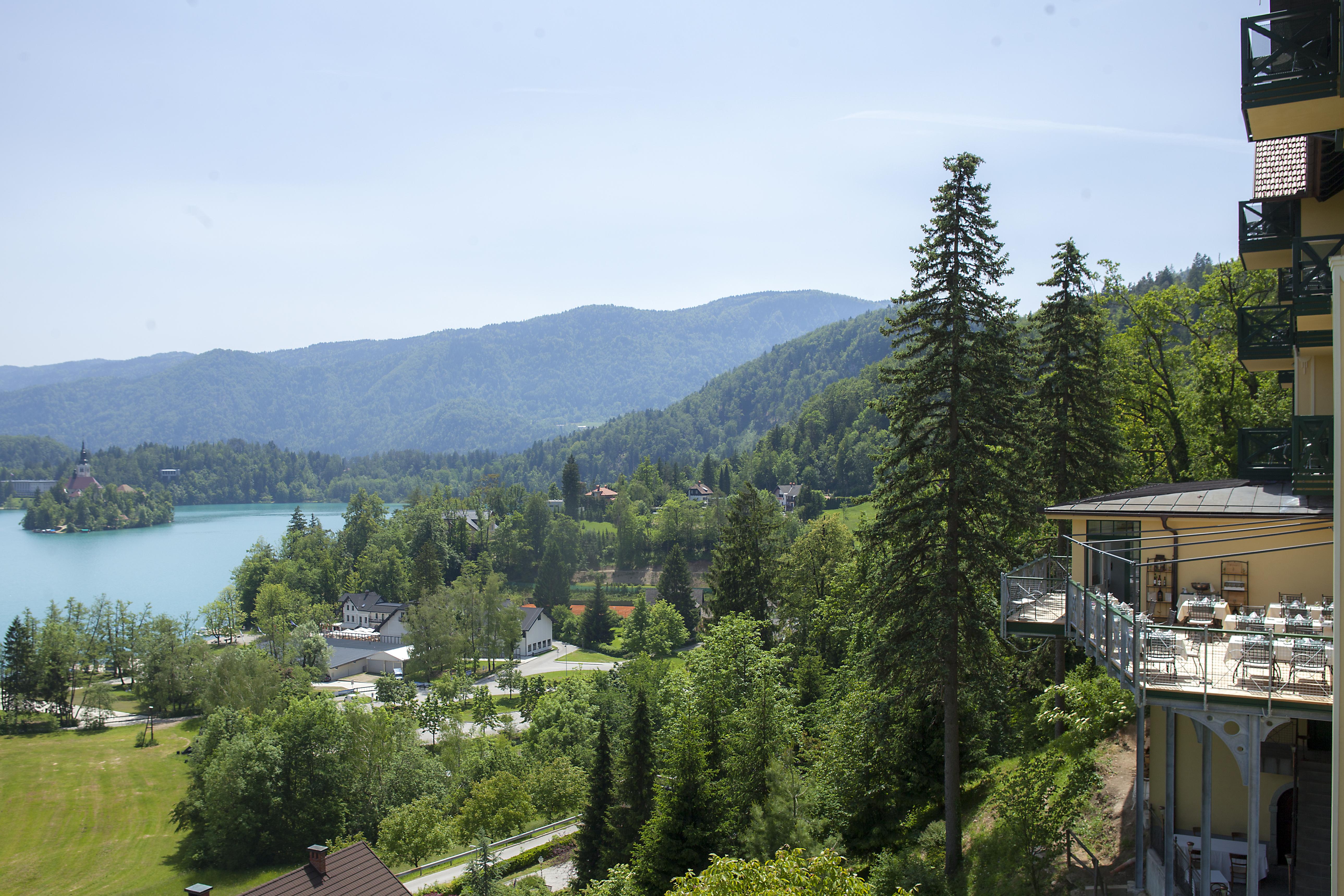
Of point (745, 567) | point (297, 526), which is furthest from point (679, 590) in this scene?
point (297, 526)

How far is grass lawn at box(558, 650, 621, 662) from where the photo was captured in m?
83.8

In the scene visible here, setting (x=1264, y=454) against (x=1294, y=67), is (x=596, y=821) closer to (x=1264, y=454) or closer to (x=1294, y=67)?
(x=1264, y=454)

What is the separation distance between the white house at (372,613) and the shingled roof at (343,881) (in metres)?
79.0

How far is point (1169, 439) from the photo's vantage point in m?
29.0

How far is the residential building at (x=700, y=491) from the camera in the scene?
536 feet

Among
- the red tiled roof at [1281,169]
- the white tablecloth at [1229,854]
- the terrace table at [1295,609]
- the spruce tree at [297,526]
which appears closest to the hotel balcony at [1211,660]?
the terrace table at [1295,609]

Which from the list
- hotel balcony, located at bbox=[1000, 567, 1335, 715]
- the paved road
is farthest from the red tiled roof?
the paved road

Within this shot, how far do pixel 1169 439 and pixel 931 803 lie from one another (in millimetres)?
16436

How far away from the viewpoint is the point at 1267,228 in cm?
1582

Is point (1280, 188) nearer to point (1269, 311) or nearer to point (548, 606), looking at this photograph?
point (1269, 311)

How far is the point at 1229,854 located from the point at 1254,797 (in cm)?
358

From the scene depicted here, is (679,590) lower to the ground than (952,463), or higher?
lower

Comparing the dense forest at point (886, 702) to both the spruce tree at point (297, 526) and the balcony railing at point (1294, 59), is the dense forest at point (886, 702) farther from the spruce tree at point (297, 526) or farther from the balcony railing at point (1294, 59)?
the spruce tree at point (297, 526)

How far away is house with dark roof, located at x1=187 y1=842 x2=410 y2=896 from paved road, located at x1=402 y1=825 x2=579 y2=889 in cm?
954
